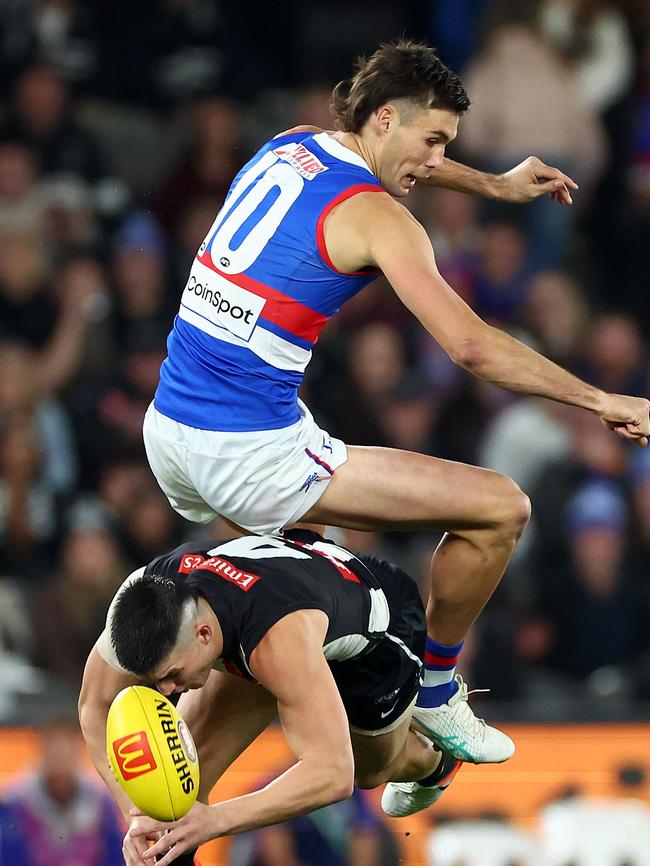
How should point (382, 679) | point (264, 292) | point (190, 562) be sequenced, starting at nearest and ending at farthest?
point (264, 292)
point (190, 562)
point (382, 679)

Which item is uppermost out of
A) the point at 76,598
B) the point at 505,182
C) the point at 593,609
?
the point at 505,182

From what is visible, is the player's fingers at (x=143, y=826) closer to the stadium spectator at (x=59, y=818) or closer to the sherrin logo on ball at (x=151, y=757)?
the sherrin logo on ball at (x=151, y=757)

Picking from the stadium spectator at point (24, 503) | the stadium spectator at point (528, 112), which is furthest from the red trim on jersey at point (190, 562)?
the stadium spectator at point (528, 112)

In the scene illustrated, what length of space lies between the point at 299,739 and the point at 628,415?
1194 millimetres

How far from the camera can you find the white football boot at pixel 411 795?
5.29 m

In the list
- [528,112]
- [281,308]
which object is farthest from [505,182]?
[528,112]

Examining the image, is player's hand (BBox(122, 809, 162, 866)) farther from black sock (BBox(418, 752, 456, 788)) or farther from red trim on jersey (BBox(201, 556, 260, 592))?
black sock (BBox(418, 752, 456, 788))

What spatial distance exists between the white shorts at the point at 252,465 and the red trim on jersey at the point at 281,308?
297mm

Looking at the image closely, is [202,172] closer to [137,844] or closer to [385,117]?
[385,117]

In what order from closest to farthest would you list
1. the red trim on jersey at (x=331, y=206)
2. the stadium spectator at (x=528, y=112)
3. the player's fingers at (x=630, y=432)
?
1. the player's fingers at (x=630, y=432)
2. the red trim on jersey at (x=331, y=206)
3. the stadium spectator at (x=528, y=112)

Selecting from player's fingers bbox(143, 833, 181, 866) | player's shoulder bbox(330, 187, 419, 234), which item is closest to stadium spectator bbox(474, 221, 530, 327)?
player's shoulder bbox(330, 187, 419, 234)

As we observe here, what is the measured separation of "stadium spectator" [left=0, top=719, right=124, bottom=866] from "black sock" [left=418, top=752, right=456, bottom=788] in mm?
1341

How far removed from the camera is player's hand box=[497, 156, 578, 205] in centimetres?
496

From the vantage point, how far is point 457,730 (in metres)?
4.92
